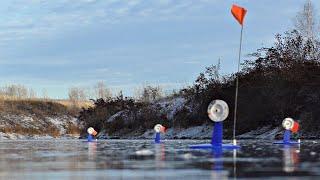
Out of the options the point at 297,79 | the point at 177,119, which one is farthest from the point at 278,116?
the point at 177,119

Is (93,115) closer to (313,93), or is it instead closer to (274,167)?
(313,93)

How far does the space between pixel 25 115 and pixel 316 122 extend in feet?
243

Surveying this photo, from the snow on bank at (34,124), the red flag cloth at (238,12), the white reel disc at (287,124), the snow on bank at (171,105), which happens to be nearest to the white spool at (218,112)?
the red flag cloth at (238,12)

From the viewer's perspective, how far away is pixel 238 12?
54.9 feet

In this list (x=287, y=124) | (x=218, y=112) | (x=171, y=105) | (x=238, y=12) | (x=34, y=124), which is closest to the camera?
(x=218, y=112)

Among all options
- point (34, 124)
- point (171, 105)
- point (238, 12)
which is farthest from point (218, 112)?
point (34, 124)

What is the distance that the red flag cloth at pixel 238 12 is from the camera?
54.5 ft

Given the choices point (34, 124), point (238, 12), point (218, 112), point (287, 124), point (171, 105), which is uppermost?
point (238, 12)

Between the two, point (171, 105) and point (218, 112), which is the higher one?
point (171, 105)

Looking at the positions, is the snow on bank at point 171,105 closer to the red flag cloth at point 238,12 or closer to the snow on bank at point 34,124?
the red flag cloth at point 238,12

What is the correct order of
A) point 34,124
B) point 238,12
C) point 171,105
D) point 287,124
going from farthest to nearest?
point 34,124, point 171,105, point 287,124, point 238,12

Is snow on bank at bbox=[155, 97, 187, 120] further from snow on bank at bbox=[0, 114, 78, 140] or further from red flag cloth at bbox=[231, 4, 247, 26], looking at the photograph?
snow on bank at bbox=[0, 114, 78, 140]

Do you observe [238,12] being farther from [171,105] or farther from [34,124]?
[34,124]

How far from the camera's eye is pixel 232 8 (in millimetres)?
16688
